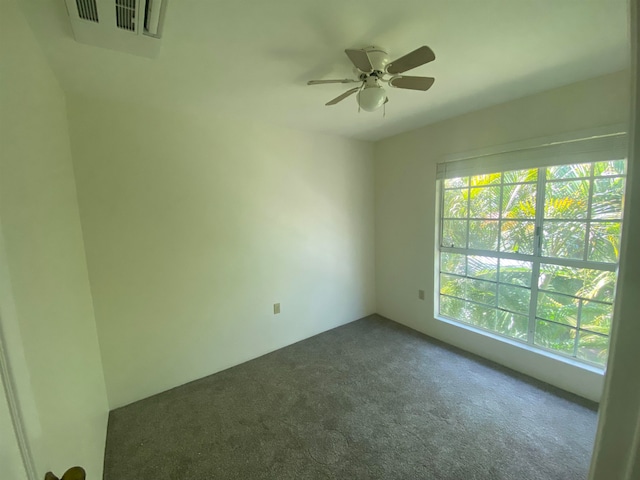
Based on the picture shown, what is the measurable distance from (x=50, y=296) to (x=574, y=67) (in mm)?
3126

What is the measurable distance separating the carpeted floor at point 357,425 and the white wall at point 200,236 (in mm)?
373

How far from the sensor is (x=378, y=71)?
1593mm

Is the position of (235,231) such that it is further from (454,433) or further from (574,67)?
(574,67)

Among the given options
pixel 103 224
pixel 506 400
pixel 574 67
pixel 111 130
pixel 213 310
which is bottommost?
pixel 506 400

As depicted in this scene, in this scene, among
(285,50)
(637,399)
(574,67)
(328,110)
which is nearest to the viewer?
(637,399)

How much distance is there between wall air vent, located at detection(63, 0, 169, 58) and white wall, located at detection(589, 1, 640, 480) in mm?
1540

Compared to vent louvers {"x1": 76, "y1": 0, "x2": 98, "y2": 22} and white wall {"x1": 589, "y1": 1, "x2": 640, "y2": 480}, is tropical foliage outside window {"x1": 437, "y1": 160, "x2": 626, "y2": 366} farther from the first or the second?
vent louvers {"x1": 76, "y1": 0, "x2": 98, "y2": 22}

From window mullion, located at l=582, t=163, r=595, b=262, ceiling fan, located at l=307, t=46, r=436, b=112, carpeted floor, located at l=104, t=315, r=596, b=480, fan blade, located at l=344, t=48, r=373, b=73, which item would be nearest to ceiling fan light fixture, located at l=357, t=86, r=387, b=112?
ceiling fan, located at l=307, t=46, r=436, b=112

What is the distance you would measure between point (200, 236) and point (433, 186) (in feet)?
7.88

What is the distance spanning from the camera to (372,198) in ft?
11.7

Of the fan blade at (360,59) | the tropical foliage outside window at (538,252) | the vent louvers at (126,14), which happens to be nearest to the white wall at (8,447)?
the vent louvers at (126,14)

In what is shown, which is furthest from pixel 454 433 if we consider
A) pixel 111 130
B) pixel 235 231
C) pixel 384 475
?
pixel 111 130

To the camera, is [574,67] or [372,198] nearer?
[574,67]

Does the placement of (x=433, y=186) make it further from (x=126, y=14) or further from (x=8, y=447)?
(x=8, y=447)
